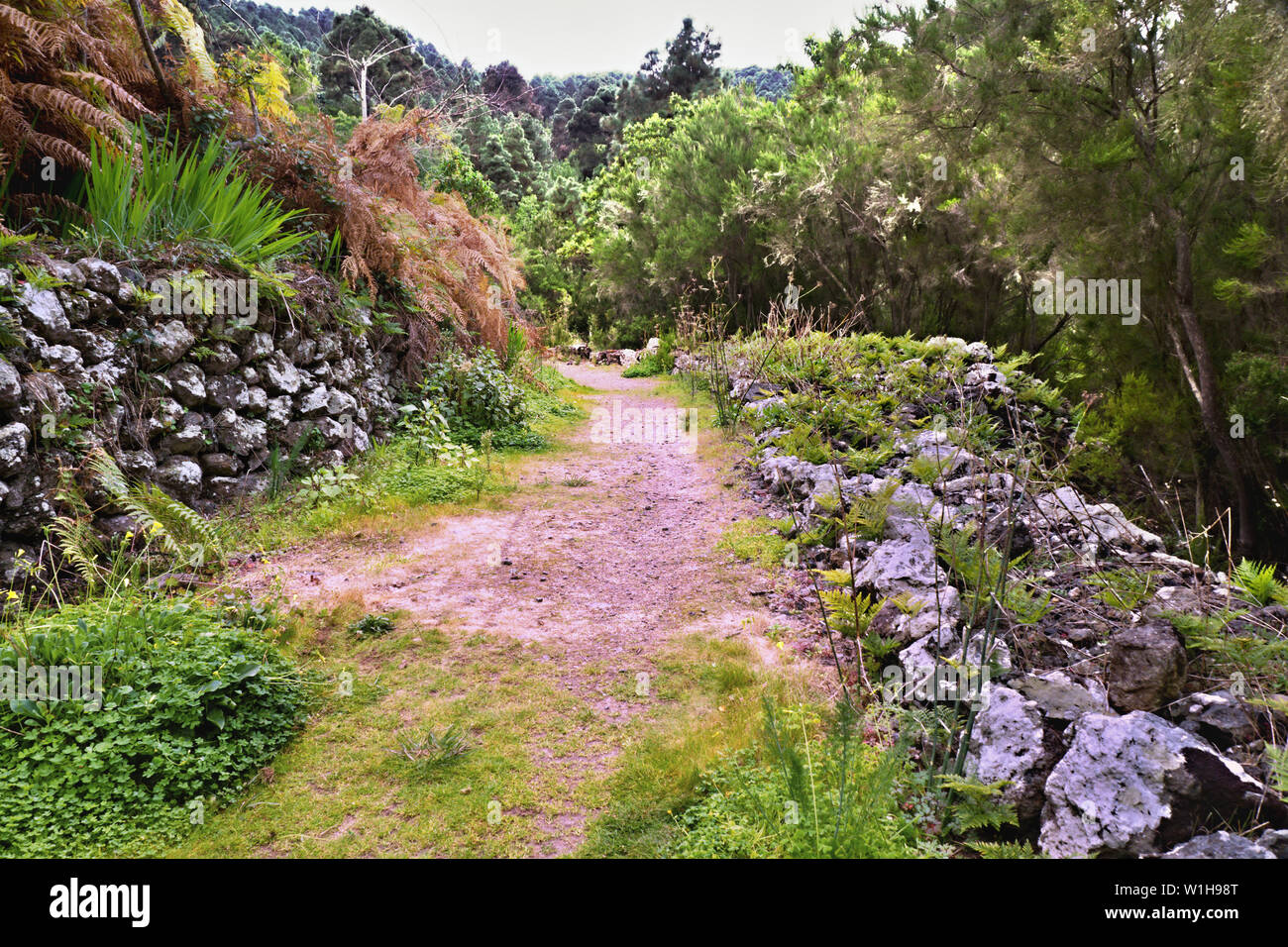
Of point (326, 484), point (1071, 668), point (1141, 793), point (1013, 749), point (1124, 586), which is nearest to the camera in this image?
point (1141, 793)

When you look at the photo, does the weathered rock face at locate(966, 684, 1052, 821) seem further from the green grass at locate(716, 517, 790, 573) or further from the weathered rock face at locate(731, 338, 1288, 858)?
the green grass at locate(716, 517, 790, 573)

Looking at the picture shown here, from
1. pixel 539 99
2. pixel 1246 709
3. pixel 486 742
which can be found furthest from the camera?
pixel 539 99

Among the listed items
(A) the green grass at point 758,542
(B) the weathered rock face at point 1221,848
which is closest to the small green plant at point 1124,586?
(B) the weathered rock face at point 1221,848

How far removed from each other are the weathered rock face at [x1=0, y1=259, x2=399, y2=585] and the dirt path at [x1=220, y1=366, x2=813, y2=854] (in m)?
1.02

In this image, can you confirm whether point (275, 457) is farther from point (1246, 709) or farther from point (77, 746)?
point (1246, 709)

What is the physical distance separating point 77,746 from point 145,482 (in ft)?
7.43

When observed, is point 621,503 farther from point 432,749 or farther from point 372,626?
point 432,749

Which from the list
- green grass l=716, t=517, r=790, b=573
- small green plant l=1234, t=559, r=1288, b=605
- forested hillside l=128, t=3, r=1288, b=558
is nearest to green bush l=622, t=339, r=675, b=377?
forested hillside l=128, t=3, r=1288, b=558

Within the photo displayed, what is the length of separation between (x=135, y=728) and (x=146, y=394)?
2681 millimetres

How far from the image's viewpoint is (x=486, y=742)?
2775 millimetres

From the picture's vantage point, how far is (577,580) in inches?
181

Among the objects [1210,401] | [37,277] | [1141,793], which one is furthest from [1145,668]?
[37,277]

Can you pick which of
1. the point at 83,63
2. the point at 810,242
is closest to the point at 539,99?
the point at 810,242

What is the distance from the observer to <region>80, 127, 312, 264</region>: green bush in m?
4.59
